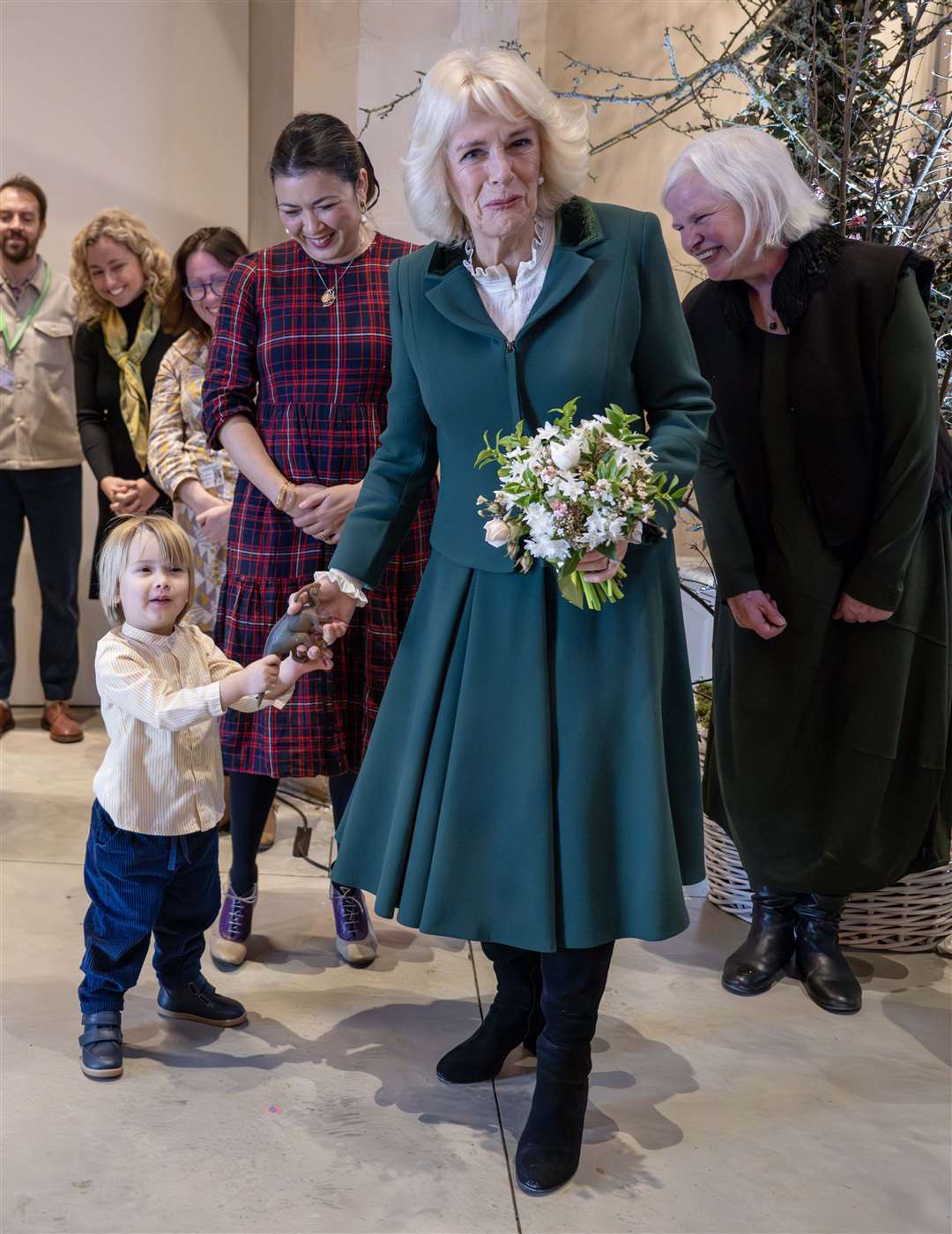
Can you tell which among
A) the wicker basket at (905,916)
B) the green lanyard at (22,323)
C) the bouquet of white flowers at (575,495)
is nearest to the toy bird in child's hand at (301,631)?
the bouquet of white flowers at (575,495)

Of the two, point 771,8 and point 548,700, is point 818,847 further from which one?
point 771,8

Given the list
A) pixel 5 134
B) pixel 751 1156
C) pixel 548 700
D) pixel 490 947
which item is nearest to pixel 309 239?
pixel 548 700

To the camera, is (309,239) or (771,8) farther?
(771,8)

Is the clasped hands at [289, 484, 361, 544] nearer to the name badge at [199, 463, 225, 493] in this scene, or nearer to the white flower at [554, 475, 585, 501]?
the name badge at [199, 463, 225, 493]

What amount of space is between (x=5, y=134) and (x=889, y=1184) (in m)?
4.60

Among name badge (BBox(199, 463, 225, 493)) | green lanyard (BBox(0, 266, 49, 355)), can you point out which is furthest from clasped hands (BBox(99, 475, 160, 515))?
green lanyard (BBox(0, 266, 49, 355))

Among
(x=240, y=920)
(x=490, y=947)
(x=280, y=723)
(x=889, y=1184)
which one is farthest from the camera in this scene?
(x=240, y=920)

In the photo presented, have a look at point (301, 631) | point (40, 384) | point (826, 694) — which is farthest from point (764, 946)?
point (40, 384)

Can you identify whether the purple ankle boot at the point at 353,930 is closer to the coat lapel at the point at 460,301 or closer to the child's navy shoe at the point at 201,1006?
the child's navy shoe at the point at 201,1006

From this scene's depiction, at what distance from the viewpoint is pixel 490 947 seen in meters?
2.35

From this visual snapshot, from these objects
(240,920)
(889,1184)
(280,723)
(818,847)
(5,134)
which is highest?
(5,134)

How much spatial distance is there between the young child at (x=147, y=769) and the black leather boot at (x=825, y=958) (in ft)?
4.51

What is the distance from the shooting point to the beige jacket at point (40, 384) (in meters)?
4.70

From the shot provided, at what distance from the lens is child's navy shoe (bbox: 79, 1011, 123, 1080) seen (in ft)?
7.96
